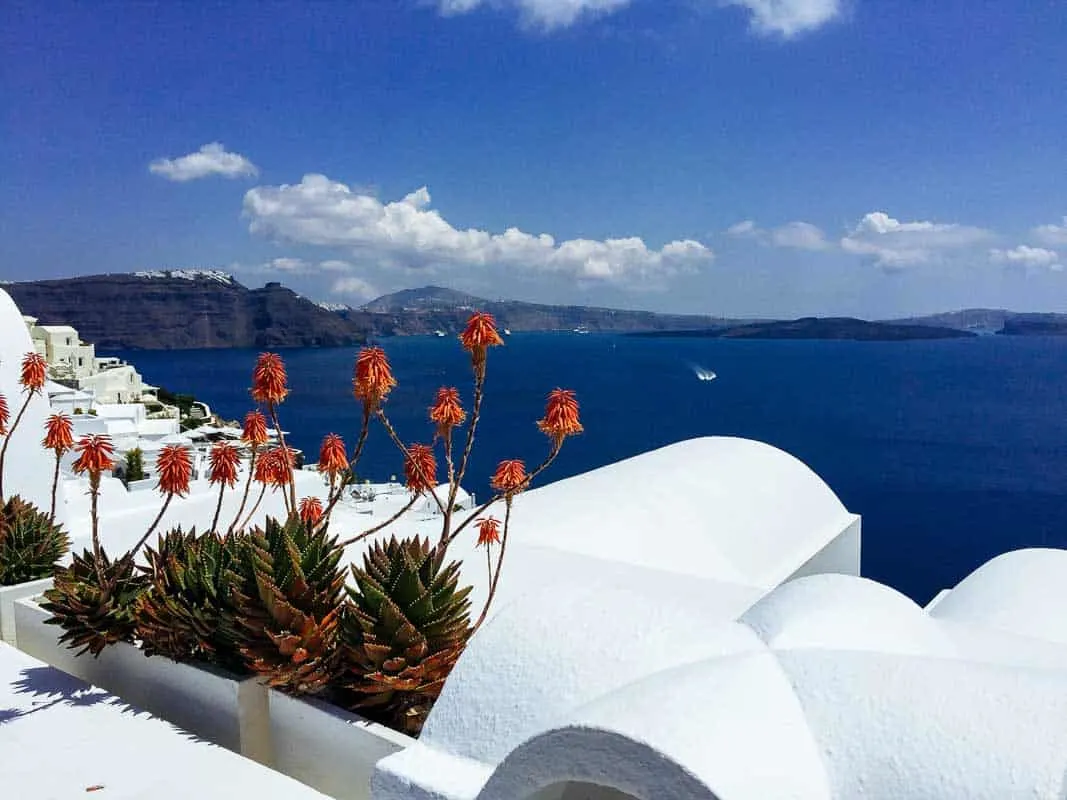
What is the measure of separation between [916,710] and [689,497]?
975 cm

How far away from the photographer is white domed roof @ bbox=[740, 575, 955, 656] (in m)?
2.84

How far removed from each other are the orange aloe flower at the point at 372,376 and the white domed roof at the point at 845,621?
7.79 ft

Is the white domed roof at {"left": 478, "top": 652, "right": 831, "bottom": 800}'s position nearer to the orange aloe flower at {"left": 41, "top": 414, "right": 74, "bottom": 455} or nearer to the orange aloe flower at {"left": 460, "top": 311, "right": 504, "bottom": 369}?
the orange aloe flower at {"left": 460, "top": 311, "right": 504, "bottom": 369}

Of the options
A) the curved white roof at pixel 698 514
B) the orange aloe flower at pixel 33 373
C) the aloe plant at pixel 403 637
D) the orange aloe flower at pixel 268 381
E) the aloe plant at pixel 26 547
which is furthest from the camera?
the curved white roof at pixel 698 514

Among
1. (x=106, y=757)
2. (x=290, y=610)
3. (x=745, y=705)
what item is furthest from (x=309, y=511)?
(x=745, y=705)

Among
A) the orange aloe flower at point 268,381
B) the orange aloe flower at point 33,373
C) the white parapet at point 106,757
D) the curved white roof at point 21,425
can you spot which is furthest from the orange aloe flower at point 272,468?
the curved white roof at point 21,425

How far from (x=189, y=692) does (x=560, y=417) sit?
2.69 meters

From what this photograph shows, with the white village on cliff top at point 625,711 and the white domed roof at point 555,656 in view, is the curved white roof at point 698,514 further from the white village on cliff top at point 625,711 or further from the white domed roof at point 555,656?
the white domed roof at point 555,656

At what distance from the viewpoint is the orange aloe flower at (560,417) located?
4.55 metres

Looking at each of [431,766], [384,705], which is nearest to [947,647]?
[431,766]

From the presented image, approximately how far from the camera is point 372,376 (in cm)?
465

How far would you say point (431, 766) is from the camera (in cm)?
306

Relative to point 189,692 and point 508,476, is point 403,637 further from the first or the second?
point 189,692

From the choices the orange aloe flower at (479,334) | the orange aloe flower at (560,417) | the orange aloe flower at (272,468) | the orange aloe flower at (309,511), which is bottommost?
the orange aloe flower at (309,511)
